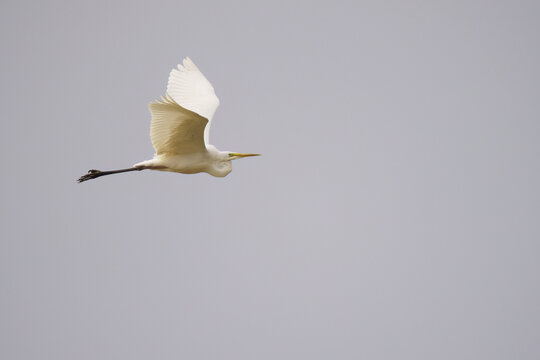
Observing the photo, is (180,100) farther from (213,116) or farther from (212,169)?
(212,169)

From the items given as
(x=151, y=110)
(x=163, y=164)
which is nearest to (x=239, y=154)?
(x=163, y=164)

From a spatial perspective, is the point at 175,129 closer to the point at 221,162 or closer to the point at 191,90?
the point at 221,162

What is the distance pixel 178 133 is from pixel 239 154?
139cm

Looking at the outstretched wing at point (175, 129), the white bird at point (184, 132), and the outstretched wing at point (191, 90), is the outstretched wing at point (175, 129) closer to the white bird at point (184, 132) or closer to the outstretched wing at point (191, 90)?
the white bird at point (184, 132)

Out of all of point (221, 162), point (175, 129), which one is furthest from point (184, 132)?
point (221, 162)

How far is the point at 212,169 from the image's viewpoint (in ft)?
33.9

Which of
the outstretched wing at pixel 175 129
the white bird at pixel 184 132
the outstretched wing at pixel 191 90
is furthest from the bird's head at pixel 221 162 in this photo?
the outstretched wing at pixel 191 90

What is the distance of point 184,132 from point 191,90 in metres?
2.26

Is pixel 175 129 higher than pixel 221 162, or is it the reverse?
pixel 175 129

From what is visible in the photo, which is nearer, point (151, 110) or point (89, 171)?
point (151, 110)

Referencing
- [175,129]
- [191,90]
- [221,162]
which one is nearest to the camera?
[175,129]

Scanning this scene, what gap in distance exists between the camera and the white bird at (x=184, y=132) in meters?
9.14

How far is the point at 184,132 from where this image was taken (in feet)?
31.1

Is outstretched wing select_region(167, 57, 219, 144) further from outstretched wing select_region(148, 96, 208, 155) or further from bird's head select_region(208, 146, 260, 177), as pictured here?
outstretched wing select_region(148, 96, 208, 155)
